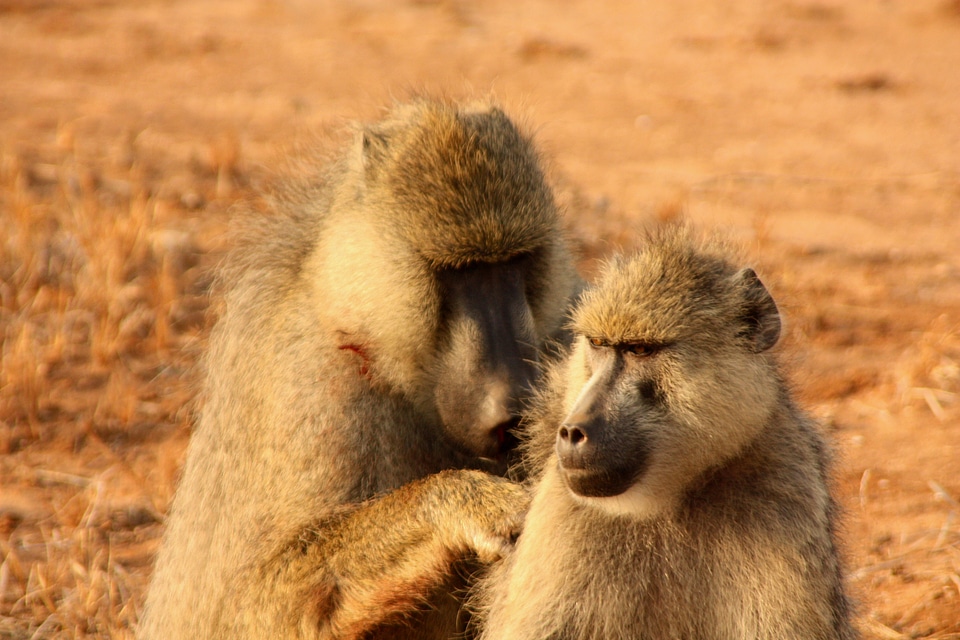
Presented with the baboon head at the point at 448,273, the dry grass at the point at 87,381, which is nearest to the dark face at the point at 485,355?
the baboon head at the point at 448,273

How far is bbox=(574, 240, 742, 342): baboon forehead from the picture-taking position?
8.46ft

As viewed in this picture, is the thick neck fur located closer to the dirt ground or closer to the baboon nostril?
the baboon nostril

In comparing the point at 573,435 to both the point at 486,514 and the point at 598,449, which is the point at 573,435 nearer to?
the point at 598,449

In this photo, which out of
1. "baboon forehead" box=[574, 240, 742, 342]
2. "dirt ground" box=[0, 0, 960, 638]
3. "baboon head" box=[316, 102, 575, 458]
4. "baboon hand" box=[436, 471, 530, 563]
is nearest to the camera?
"baboon forehead" box=[574, 240, 742, 342]

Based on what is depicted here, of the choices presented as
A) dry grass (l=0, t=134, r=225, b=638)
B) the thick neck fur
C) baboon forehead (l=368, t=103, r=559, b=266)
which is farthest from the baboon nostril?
dry grass (l=0, t=134, r=225, b=638)

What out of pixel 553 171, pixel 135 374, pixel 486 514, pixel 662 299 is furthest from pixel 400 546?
pixel 135 374

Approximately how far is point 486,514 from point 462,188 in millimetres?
784

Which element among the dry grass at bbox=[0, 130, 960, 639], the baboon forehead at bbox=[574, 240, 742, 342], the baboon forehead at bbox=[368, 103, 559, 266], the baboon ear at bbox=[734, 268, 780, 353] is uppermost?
the baboon forehead at bbox=[368, 103, 559, 266]

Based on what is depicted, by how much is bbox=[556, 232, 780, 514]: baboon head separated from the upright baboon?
11.7 inches

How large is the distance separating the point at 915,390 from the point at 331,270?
2843 millimetres

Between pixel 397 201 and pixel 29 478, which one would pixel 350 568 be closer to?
pixel 397 201

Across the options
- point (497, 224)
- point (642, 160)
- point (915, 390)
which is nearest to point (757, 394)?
point (497, 224)

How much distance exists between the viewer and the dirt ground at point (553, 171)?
4.21 m

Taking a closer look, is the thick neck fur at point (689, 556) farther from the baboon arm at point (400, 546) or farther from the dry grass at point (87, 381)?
the dry grass at point (87, 381)
